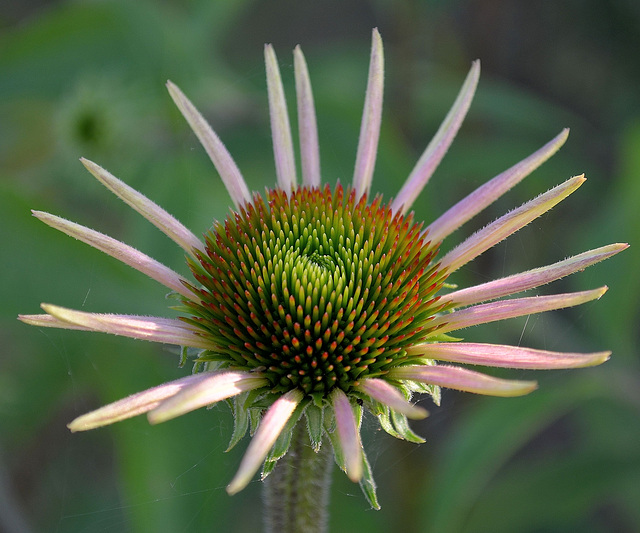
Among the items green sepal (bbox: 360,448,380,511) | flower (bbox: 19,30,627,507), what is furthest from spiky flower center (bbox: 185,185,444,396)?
green sepal (bbox: 360,448,380,511)

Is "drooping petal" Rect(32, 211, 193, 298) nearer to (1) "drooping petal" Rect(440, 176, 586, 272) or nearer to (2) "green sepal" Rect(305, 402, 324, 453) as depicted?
(2) "green sepal" Rect(305, 402, 324, 453)

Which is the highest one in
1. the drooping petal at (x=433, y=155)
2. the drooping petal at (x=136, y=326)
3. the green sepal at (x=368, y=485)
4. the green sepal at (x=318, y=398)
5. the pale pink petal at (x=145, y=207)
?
the drooping petal at (x=433, y=155)

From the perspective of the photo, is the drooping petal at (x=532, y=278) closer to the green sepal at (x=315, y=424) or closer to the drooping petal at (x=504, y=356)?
the drooping petal at (x=504, y=356)

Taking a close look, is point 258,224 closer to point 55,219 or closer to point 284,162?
point 284,162

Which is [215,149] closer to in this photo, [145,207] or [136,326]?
[145,207]

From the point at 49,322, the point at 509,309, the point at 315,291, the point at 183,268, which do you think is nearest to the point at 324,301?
the point at 315,291

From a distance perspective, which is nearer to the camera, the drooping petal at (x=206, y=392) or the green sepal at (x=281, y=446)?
the drooping petal at (x=206, y=392)

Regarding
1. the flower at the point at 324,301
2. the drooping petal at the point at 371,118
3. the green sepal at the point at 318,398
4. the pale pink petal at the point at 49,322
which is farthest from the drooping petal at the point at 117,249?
the drooping petal at the point at 371,118

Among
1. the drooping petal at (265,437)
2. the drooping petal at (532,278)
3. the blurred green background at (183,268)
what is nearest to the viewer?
the drooping petal at (265,437)
